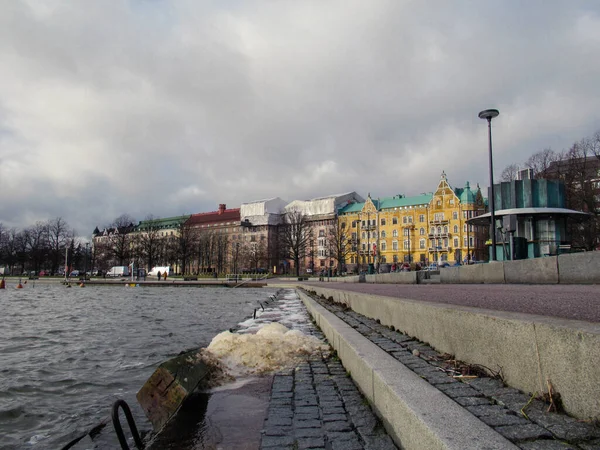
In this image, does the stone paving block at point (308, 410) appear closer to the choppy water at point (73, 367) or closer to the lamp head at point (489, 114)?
the choppy water at point (73, 367)

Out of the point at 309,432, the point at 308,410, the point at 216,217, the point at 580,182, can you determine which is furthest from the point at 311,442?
the point at 216,217

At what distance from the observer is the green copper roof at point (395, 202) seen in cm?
9925

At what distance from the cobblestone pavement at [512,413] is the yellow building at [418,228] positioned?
270 ft

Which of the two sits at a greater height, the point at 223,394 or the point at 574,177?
the point at 574,177

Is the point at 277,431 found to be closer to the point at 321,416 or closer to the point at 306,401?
the point at 321,416

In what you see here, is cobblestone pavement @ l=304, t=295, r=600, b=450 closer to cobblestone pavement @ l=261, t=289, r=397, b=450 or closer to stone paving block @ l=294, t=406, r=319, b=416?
cobblestone pavement @ l=261, t=289, r=397, b=450

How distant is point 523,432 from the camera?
250 centimetres

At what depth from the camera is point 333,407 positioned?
14.4 ft

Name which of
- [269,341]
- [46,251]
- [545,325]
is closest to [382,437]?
[545,325]

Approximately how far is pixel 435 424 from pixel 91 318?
→ 2028cm

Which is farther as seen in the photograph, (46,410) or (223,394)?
(46,410)

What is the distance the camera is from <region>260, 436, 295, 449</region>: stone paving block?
360 cm

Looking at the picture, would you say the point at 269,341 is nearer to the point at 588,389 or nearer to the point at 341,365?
the point at 341,365

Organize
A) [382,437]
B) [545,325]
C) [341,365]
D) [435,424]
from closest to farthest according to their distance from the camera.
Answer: [435,424], [545,325], [382,437], [341,365]
